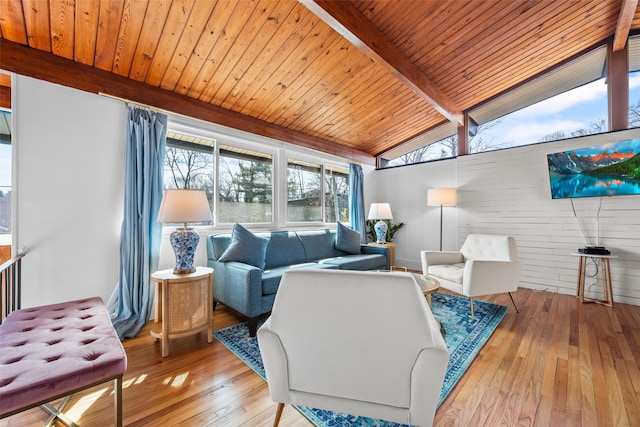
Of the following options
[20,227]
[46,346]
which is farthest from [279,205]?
[46,346]

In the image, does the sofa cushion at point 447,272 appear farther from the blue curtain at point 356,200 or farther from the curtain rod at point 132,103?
the curtain rod at point 132,103

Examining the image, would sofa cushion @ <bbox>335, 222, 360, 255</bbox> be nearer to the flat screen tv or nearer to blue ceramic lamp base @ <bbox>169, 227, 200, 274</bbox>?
blue ceramic lamp base @ <bbox>169, 227, 200, 274</bbox>

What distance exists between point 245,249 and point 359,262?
1508 millimetres

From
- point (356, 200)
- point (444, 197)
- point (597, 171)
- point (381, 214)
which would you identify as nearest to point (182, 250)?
point (381, 214)

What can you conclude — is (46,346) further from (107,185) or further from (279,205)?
(279,205)

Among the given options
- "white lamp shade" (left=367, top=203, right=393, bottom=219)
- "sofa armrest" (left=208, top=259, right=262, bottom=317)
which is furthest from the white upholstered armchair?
"white lamp shade" (left=367, top=203, right=393, bottom=219)

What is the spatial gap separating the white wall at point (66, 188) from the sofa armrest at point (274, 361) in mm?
2118

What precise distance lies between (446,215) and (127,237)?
4.61 meters

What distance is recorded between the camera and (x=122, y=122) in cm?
250

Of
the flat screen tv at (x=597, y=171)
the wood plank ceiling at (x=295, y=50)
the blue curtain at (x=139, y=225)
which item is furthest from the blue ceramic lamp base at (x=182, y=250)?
the flat screen tv at (x=597, y=171)

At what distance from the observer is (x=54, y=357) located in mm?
1139

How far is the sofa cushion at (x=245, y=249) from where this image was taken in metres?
2.68

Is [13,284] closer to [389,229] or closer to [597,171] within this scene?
[389,229]

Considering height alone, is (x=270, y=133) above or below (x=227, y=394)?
above
